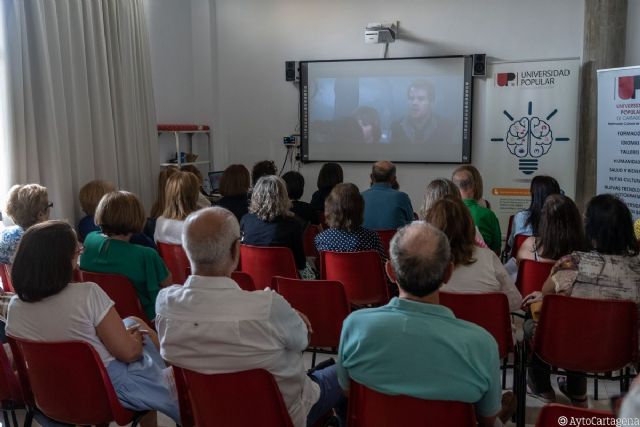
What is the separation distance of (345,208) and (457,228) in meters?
1.00

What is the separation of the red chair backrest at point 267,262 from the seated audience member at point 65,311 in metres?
1.34

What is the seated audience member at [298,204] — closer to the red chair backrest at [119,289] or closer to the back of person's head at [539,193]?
the back of person's head at [539,193]

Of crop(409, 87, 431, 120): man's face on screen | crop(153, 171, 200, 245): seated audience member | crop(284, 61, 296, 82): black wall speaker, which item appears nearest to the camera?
crop(153, 171, 200, 245): seated audience member

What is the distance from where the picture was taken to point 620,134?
5.47 meters

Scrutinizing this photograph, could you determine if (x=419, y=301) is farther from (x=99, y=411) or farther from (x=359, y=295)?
(x=359, y=295)

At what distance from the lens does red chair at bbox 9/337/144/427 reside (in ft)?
6.13

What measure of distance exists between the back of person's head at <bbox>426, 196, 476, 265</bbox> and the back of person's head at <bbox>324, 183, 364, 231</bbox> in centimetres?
87

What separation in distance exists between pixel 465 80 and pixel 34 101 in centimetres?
453

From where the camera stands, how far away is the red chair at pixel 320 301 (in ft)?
9.17

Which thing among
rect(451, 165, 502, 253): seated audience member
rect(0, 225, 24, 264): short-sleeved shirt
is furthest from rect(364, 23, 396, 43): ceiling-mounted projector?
rect(0, 225, 24, 264): short-sleeved shirt

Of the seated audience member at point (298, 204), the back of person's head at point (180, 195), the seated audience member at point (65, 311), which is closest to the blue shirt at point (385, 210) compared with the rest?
the seated audience member at point (298, 204)

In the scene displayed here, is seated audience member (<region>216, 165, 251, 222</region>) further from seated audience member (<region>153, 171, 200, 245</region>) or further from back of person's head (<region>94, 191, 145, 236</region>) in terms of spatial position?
back of person's head (<region>94, 191, 145, 236</region>)

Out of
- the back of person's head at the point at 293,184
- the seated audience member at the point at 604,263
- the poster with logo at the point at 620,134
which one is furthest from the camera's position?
the poster with logo at the point at 620,134

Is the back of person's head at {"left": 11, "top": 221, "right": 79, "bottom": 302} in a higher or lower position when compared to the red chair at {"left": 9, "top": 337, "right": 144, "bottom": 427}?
higher
